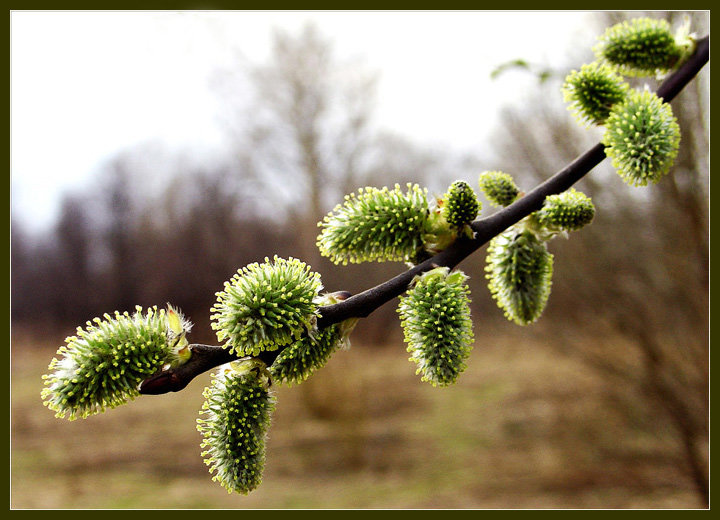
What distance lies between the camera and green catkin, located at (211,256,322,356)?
50cm

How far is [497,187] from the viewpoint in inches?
27.4

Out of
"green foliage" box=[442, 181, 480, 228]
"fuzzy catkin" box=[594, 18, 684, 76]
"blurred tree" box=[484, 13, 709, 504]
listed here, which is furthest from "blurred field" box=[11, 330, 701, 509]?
"green foliage" box=[442, 181, 480, 228]

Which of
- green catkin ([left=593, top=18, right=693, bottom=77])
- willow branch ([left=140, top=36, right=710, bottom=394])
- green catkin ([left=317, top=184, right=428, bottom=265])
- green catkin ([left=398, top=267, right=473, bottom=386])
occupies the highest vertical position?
green catkin ([left=593, top=18, right=693, bottom=77])

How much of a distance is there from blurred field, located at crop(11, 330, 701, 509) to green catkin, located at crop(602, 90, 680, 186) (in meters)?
4.75

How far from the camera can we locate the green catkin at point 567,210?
645 mm

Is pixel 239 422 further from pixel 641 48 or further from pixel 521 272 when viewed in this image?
pixel 641 48

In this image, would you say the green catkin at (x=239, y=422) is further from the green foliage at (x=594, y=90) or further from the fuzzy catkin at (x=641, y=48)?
the fuzzy catkin at (x=641, y=48)

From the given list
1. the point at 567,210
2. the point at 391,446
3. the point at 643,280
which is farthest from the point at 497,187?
the point at 391,446

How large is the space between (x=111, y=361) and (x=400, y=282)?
27 centimetres

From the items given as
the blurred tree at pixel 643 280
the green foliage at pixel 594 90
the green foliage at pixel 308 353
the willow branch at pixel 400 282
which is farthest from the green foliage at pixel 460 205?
the blurred tree at pixel 643 280

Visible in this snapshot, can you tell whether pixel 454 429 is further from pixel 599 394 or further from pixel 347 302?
pixel 347 302

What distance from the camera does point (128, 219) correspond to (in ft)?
23.9

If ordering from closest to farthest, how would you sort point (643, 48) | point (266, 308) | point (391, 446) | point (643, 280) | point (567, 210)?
point (266, 308) < point (567, 210) < point (643, 48) < point (643, 280) < point (391, 446)

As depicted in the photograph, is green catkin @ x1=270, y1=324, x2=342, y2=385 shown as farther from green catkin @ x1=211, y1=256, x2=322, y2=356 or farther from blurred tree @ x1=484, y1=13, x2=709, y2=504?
blurred tree @ x1=484, y1=13, x2=709, y2=504
